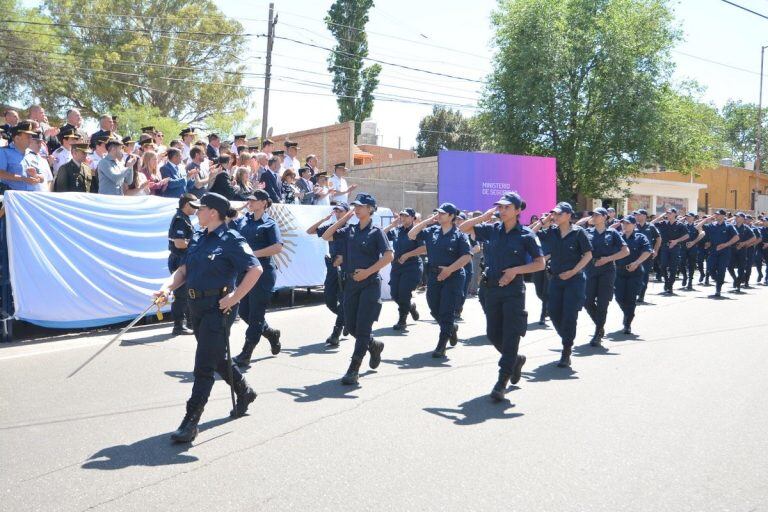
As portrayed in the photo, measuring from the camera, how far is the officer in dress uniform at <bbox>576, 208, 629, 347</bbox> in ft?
33.9

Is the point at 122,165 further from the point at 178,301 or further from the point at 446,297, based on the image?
the point at 446,297

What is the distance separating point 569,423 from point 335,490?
8.26 feet

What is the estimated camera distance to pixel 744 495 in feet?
14.8

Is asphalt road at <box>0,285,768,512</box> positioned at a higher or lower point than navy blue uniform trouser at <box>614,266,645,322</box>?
lower

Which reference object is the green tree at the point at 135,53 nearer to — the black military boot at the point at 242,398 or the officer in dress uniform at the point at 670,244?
the officer in dress uniform at the point at 670,244

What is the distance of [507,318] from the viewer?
6984 mm

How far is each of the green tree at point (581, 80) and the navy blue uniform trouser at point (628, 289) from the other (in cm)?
1941

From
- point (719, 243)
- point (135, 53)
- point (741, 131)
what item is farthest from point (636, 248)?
point (741, 131)

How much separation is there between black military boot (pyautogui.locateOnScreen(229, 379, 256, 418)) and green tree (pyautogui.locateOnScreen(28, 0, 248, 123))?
3527 cm

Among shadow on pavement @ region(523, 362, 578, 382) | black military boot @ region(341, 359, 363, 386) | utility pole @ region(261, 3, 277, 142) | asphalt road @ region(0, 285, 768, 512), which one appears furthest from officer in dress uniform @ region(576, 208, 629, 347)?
utility pole @ region(261, 3, 277, 142)

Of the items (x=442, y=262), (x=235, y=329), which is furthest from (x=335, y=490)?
(x=235, y=329)

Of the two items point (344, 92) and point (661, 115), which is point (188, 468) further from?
point (344, 92)

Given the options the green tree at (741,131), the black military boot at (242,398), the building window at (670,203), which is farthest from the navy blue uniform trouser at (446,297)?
the green tree at (741,131)

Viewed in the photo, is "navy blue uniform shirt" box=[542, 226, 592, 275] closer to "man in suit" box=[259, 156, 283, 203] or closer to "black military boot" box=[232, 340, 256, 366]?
"black military boot" box=[232, 340, 256, 366]
